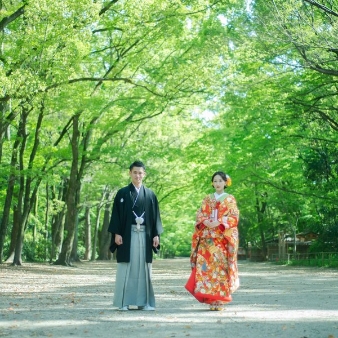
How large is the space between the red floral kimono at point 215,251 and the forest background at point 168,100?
3298 mm

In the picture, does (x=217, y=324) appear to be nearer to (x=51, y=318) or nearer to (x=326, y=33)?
(x=51, y=318)

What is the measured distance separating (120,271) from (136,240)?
0.47m

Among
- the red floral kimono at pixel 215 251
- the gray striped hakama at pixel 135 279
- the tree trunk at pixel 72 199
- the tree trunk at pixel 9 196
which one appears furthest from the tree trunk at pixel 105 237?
the gray striped hakama at pixel 135 279

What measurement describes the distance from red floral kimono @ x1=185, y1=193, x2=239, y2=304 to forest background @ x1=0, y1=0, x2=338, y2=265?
3298 mm

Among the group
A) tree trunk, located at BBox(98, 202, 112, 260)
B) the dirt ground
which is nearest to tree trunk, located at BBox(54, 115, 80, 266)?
tree trunk, located at BBox(98, 202, 112, 260)

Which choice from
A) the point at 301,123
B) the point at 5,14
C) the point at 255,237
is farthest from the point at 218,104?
the point at 255,237

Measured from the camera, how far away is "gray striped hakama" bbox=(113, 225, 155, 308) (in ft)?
31.9

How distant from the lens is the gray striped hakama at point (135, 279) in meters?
9.72

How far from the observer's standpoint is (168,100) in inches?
909

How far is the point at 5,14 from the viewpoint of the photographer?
53.2ft

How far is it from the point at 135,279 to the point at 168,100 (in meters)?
13.7

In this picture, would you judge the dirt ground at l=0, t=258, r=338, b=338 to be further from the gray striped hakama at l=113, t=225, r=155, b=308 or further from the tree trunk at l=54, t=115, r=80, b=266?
the tree trunk at l=54, t=115, r=80, b=266

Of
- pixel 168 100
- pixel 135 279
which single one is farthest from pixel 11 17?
pixel 135 279

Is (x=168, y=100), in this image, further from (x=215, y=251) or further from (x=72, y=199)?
(x=215, y=251)
